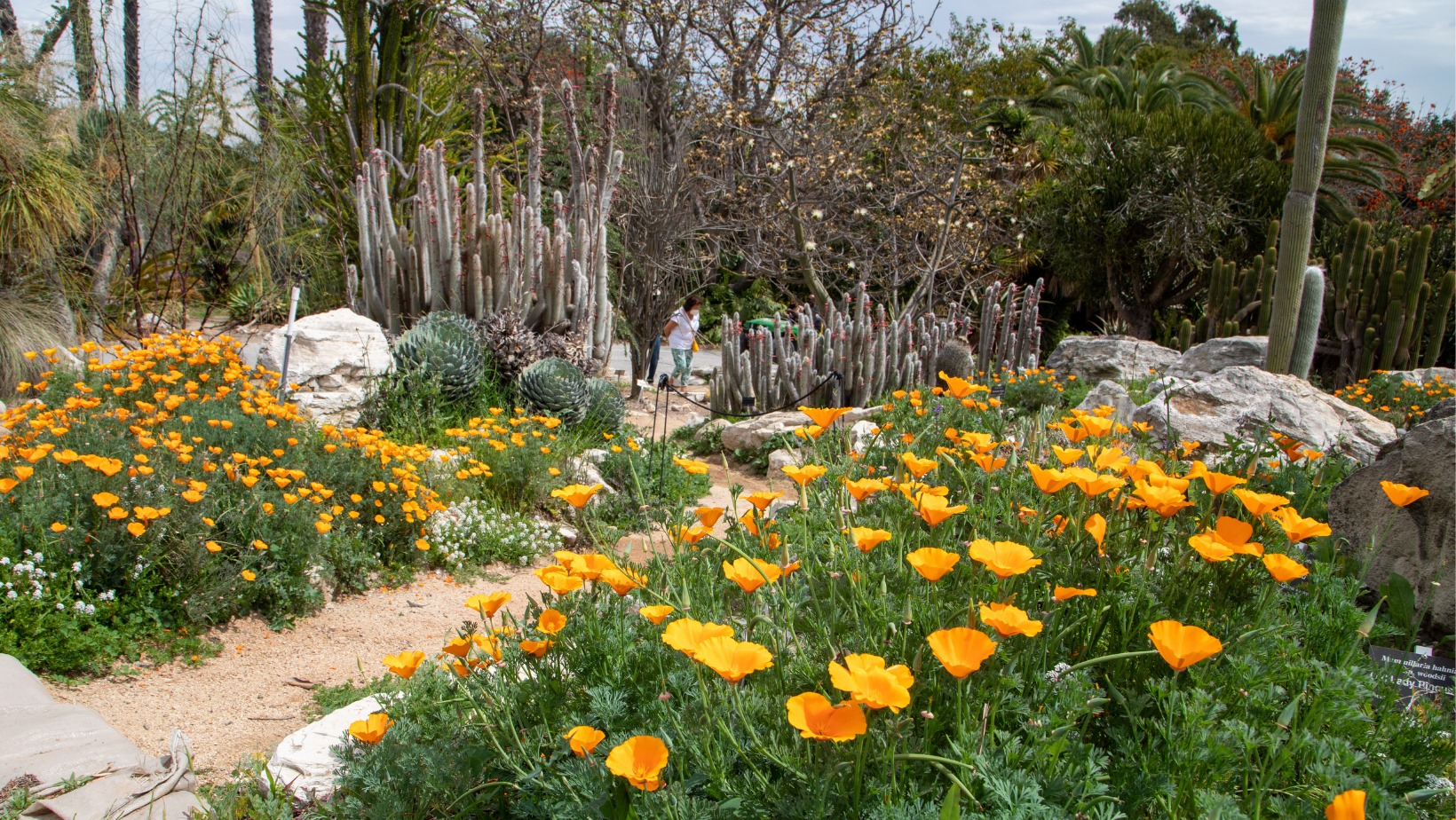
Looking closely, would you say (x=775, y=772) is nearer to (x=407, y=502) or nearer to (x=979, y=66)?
(x=407, y=502)

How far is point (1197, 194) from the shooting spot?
14945 mm

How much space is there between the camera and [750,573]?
151cm

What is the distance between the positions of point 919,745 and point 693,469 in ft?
3.63

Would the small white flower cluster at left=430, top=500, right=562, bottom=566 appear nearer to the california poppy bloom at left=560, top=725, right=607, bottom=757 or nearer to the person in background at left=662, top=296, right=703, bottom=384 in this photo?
the california poppy bloom at left=560, top=725, right=607, bottom=757

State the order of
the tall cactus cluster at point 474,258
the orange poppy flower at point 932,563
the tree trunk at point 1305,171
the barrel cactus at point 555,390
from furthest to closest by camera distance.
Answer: the tall cactus cluster at point 474,258 → the barrel cactus at point 555,390 → the tree trunk at point 1305,171 → the orange poppy flower at point 932,563

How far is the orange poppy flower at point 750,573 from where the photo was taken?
1.46 meters

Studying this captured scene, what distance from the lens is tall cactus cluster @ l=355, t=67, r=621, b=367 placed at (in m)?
7.65

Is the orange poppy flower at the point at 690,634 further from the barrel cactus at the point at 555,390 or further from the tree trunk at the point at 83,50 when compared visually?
the tree trunk at the point at 83,50

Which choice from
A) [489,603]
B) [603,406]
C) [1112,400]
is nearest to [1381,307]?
[1112,400]

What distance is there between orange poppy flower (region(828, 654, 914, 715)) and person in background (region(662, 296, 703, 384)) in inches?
389

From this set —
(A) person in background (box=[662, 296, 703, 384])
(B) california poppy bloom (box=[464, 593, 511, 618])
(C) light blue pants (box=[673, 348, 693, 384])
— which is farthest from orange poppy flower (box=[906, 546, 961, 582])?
(C) light blue pants (box=[673, 348, 693, 384])

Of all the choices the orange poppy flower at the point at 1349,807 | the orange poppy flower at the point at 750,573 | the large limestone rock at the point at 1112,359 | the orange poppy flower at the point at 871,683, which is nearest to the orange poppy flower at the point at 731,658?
the orange poppy flower at the point at 871,683

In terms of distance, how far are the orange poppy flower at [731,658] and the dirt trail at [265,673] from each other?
1.17m

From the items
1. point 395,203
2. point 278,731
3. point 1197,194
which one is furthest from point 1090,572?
point 1197,194
